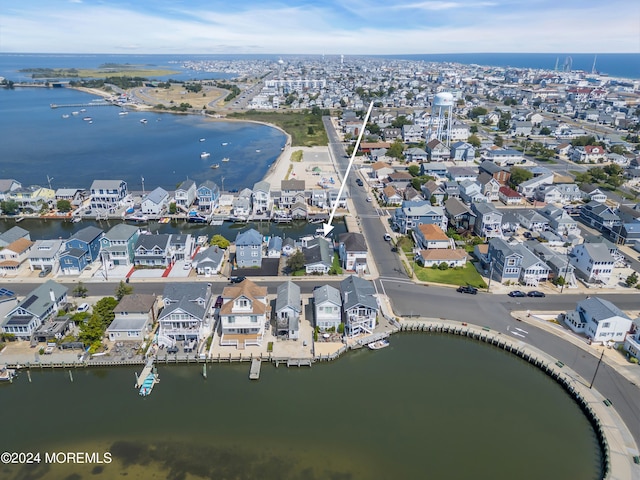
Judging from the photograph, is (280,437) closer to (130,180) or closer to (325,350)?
(325,350)

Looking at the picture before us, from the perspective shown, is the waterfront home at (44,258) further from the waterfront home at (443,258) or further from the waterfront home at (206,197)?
the waterfront home at (443,258)

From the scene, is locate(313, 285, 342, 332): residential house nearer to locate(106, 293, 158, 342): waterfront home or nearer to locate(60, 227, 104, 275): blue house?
locate(106, 293, 158, 342): waterfront home

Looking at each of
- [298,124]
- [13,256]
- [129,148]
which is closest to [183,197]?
[13,256]

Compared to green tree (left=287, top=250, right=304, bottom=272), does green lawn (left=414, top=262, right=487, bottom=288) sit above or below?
below

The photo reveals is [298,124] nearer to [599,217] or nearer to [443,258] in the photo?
[599,217]

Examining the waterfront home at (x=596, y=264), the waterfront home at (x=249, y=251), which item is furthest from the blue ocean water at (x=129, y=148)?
the waterfront home at (x=596, y=264)

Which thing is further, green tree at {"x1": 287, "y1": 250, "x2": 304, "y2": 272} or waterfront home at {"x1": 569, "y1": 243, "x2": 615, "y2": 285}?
green tree at {"x1": 287, "y1": 250, "x2": 304, "y2": 272}

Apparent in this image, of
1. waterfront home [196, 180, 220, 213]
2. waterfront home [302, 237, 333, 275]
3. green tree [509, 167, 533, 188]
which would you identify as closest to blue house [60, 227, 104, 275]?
waterfront home [196, 180, 220, 213]
